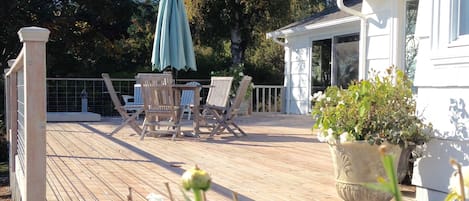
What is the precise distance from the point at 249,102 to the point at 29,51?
8881mm

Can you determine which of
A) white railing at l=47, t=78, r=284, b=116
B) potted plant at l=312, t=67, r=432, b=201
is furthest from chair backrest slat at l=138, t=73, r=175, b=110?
white railing at l=47, t=78, r=284, b=116

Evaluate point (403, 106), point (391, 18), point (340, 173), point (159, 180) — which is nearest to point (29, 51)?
point (159, 180)

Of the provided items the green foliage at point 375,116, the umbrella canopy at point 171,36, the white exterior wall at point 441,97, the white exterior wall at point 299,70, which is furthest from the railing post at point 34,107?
the white exterior wall at point 299,70

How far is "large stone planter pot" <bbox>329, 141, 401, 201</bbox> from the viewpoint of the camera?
2.66 m

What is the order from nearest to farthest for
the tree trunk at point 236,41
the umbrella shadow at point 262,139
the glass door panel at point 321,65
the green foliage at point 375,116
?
1. the green foliage at point 375,116
2. the umbrella shadow at point 262,139
3. the glass door panel at point 321,65
4. the tree trunk at point 236,41

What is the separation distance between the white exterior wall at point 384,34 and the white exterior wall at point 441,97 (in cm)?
330

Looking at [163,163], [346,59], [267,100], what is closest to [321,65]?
[346,59]

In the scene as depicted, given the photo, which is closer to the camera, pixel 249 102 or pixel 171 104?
pixel 171 104

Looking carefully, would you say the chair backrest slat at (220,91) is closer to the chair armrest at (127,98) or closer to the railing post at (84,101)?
the chair armrest at (127,98)

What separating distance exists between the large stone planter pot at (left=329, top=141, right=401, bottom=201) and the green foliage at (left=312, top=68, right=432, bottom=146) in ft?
0.17

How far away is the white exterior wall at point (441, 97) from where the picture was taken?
2.50 metres

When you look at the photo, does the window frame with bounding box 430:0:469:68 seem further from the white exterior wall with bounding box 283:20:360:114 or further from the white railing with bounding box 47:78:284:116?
the white railing with bounding box 47:78:284:116

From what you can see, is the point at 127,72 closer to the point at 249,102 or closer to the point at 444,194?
the point at 249,102

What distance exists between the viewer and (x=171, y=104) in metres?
6.37
